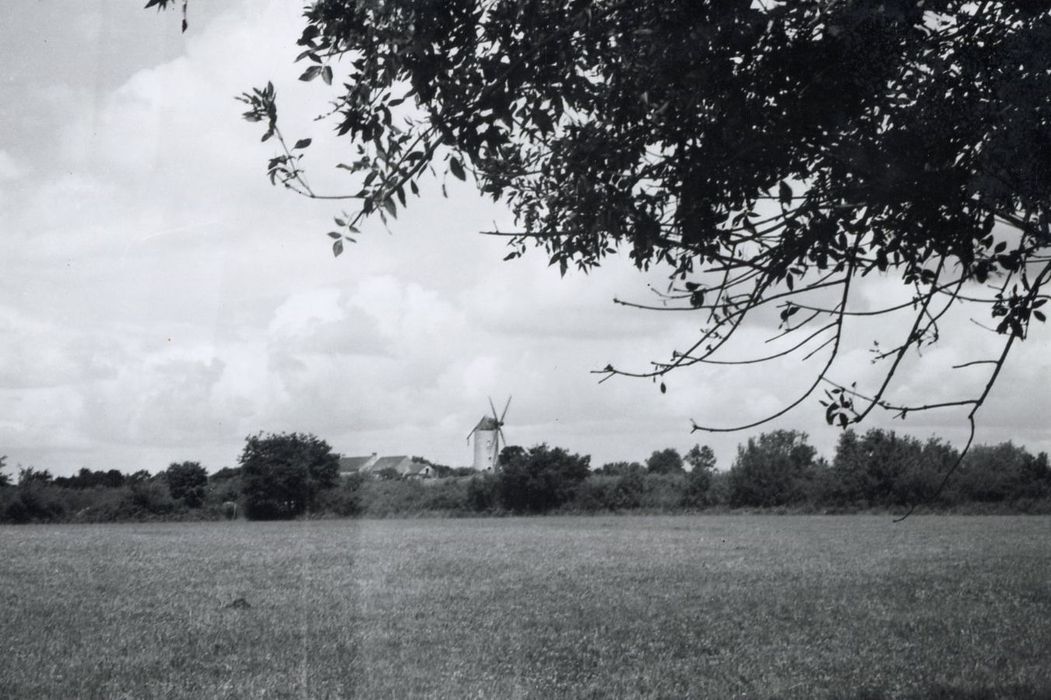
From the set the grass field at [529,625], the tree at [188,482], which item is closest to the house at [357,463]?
the tree at [188,482]

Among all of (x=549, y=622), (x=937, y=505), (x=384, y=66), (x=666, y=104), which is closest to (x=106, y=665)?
(x=549, y=622)

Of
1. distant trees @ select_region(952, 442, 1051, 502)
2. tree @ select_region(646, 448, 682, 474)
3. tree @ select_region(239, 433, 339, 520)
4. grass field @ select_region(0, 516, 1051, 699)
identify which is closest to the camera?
grass field @ select_region(0, 516, 1051, 699)

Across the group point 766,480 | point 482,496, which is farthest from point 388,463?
point 766,480

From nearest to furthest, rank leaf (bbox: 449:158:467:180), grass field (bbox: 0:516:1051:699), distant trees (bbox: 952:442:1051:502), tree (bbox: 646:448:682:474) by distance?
leaf (bbox: 449:158:467:180)
grass field (bbox: 0:516:1051:699)
distant trees (bbox: 952:442:1051:502)
tree (bbox: 646:448:682:474)

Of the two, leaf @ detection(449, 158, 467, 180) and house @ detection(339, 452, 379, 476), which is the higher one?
house @ detection(339, 452, 379, 476)

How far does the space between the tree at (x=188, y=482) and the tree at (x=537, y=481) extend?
20.6 m

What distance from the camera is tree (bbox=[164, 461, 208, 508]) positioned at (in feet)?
195

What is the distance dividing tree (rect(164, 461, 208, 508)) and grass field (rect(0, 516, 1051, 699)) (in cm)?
3835

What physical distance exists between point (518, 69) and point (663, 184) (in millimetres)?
1398

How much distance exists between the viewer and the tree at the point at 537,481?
203ft

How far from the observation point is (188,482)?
59906 millimetres

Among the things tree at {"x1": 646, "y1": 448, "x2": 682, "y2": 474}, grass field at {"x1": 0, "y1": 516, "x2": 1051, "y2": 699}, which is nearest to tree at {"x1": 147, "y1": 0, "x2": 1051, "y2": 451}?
grass field at {"x1": 0, "y1": 516, "x2": 1051, "y2": 699}

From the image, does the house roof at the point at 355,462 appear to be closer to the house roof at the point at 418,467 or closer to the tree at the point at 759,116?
the house roof at the point at 418,467

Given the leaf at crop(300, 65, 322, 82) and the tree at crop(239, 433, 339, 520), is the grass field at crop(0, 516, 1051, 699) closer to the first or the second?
the leaf at crop(300, 65, 322, 82)
